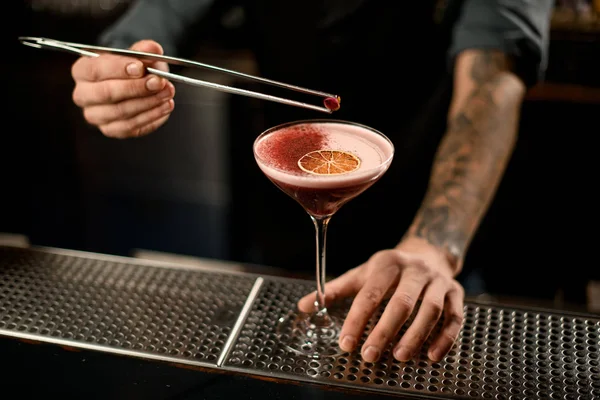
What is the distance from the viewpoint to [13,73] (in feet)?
13.8

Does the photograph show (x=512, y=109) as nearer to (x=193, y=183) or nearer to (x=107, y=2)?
(x=193, y=183)

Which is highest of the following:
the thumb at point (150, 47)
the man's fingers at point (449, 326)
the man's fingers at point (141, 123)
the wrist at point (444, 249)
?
the thumb at point (150, 47)

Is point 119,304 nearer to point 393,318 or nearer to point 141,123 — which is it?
point 141,123

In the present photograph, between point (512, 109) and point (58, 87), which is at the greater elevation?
point (512, 109)

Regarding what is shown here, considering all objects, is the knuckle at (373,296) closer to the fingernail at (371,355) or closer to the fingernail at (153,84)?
the fingernail at (371,355)

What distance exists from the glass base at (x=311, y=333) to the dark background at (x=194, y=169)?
195cm

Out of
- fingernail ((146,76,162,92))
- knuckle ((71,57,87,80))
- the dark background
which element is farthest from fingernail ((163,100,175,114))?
the dark background

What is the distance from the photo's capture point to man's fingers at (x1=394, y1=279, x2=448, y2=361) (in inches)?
48.3

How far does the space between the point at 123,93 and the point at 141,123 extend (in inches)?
4.8

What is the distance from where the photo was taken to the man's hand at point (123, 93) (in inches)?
56.5

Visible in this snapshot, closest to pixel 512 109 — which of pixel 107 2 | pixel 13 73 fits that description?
pixel 107 2

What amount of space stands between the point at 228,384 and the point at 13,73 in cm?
370

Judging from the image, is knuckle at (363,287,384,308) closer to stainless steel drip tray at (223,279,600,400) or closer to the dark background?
stainless steel drip tray at (223,279,600,400)

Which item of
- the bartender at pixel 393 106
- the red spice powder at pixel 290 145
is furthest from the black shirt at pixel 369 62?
the red spice powder at pixel 290 145
